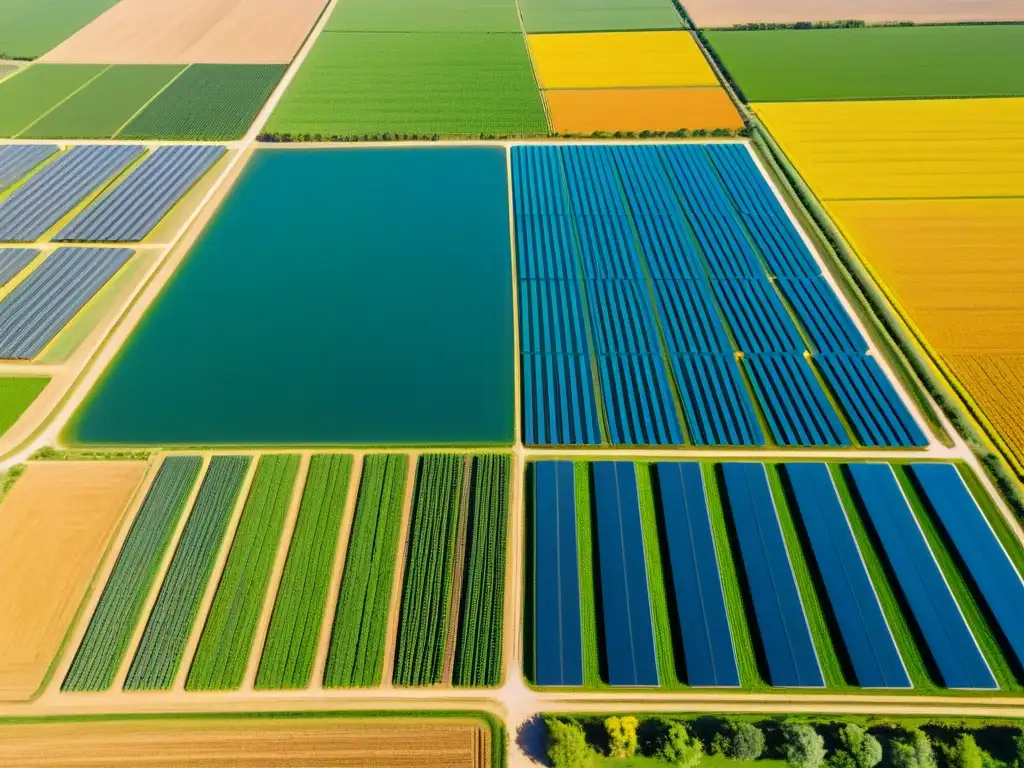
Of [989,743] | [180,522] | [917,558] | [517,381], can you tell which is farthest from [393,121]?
[989,743]

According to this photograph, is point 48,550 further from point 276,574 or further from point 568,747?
point 568,747

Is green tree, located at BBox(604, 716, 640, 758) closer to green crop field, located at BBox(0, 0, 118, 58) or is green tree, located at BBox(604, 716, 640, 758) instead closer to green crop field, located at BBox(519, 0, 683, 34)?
green crop field, located at BBox(519, 0, 683, 34)

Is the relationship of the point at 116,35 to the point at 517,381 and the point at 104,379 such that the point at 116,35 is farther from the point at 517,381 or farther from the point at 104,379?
the point at 517,381

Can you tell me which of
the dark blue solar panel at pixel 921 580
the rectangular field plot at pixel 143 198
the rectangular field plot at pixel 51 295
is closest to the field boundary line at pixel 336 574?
the rectangular field plot at pixel 51 295

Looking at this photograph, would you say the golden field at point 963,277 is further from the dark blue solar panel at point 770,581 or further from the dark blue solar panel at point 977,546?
the dark blue solar panel at point 770,581

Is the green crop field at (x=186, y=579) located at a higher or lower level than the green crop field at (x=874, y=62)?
lower

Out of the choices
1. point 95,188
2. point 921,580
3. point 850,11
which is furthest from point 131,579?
point 850,11
